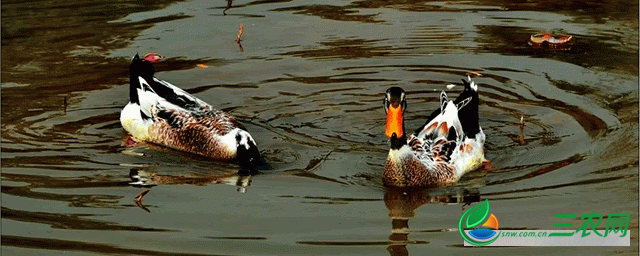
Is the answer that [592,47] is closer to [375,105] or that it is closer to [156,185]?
[375,105]

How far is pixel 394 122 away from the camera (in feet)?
30.6

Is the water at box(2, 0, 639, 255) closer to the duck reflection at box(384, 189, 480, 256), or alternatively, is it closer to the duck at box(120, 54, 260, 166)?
the duck reflection at box(384, 189, 480, 256)

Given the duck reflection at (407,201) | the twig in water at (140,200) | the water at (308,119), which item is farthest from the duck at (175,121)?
the duck reflection at (407,201)

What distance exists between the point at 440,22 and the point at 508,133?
13.5ft

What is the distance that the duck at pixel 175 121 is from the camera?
1068 centimetres

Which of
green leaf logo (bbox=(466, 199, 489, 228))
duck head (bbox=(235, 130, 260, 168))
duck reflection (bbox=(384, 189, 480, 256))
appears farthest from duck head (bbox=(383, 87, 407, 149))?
duck head (bbox=(235, 130, 260, 168))

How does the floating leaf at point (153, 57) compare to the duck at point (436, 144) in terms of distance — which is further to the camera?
the floating leaf at point (153, 57)

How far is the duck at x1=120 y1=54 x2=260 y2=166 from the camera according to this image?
10678 millimetres

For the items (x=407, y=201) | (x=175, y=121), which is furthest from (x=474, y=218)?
(x=175, y=121)

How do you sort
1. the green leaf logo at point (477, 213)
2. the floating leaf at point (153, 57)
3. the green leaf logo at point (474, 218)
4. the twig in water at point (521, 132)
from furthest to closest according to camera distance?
the floating leaf at point (153, 57)
the twig in water at point (521, 132)
the green leaf logo at point (477, 213)
the green leaf logo at point (474, 218)

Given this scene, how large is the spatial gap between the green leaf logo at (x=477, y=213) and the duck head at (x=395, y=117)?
98 cm

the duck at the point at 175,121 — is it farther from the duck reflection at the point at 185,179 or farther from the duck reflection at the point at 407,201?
the duck reflection at the point at 407,201

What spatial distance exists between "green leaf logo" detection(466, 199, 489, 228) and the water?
0.30 feet

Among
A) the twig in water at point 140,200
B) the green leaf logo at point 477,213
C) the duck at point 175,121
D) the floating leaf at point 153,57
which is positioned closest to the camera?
the green leaf logo at point 477,213
